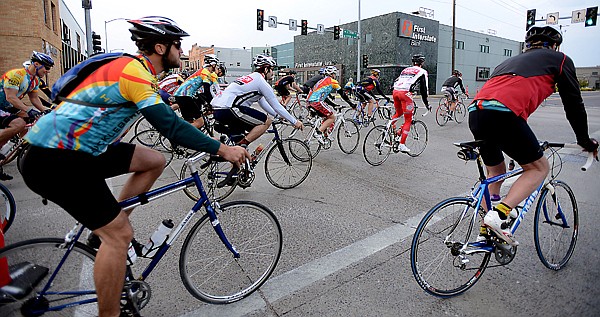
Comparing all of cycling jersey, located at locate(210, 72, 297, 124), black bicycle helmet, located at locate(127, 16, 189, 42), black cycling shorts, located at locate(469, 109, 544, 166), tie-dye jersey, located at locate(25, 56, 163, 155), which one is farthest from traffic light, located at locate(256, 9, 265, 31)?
tie-dye jersey, located at locate(25, 56, 163, 155)

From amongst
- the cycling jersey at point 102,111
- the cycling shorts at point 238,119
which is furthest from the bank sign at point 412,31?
the cycling jersey at point 102,111

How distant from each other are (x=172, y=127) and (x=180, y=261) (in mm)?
1088

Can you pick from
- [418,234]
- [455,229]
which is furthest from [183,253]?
[455,229]

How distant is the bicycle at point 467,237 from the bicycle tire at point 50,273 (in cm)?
227

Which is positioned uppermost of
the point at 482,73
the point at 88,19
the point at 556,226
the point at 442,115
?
the point at 482,73

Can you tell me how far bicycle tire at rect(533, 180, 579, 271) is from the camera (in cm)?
341

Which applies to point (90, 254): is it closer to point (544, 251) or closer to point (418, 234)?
point (418, 234)

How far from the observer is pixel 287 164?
6.28 metres

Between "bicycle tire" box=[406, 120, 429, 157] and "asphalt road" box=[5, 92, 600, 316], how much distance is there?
1.50 metres

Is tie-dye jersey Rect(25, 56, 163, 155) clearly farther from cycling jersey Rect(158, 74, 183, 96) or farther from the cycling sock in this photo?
cycling jersey Rect(158, 74, 183, 96)

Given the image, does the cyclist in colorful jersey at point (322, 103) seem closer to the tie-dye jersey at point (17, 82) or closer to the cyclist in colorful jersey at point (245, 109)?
the cyclist in colorful jersey at point (245, 109)

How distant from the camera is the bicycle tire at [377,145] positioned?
7.90 metres

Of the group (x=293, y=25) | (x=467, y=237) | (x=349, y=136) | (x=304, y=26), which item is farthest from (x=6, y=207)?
(x=304, y=26)

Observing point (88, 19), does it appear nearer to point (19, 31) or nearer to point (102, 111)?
point (19, 31)
